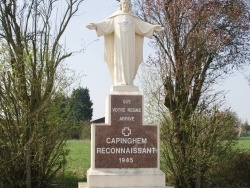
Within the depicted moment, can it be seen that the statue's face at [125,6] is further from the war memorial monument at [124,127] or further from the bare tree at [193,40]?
the bare tree at [193,40]

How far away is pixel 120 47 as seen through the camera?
32.1 feet

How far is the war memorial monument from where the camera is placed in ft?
30.2

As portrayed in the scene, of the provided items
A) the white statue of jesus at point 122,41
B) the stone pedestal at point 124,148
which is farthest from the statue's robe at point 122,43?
the stone pedestal at point 124,148

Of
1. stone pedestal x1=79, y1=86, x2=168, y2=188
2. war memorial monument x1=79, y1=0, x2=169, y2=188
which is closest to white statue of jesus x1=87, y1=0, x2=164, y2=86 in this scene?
war memorial monument x1=79, y1=0, x2=169, y2=188

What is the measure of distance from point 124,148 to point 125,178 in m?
0.63

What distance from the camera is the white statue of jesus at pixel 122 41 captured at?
9.79 metres

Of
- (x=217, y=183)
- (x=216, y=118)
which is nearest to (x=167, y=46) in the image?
(x=216, y=118)

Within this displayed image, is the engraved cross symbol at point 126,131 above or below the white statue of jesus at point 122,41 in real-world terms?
below

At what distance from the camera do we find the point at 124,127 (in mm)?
9484

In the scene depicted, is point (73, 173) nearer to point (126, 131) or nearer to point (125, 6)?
point (126, 131)

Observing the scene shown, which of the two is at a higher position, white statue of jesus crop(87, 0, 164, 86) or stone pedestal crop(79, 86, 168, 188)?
white statue of jesus crop(87, 0, 164, 86)

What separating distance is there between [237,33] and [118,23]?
918 cm

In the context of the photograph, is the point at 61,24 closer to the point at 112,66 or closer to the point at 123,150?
the point at 112,66

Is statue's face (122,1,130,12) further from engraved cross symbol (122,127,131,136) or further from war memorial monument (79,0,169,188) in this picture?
engraved cross symbol (122,127,131,136)
